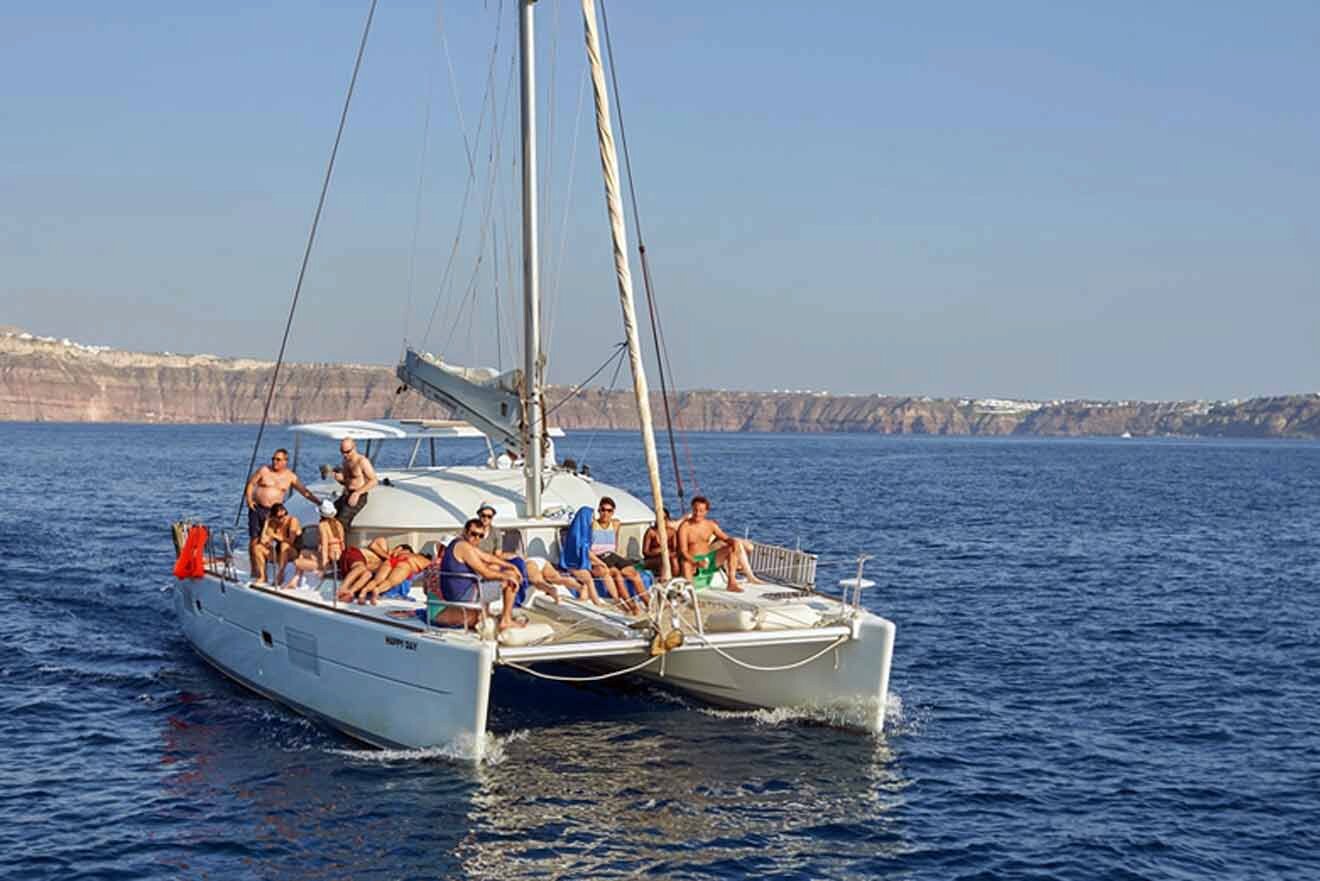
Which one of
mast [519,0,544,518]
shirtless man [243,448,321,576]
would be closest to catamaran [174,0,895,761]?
mast [519,0,544,518]

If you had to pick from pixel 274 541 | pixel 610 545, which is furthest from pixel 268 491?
pixel 610 545

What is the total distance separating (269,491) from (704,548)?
18.6 feet

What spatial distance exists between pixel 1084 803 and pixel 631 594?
5214mm

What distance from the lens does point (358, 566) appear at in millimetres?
14758

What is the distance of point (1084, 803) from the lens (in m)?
12.9

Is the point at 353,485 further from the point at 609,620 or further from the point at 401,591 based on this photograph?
the point at 609,620

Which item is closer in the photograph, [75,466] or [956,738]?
[956,738]

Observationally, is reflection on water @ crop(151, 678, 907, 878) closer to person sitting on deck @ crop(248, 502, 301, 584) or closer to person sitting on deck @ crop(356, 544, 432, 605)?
person sitting on deck @ crop(356, 544, 432, 605)

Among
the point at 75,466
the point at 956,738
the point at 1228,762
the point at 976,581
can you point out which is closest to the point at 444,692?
the point at 956,738

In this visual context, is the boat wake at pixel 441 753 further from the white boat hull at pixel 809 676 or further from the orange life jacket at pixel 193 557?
the orange life jacket at pixel 193 557

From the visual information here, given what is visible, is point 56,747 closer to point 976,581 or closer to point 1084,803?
point 1084,803

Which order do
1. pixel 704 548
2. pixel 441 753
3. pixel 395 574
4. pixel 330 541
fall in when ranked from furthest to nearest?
pixel 330 541 → pixel 704 548 → pixel 395 574 → pixel 441 753

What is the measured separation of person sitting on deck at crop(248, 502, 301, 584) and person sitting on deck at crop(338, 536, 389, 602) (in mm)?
855

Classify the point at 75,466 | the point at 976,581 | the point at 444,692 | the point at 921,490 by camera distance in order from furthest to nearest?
the point at 75,466, the point at 921,490, the point at 976,581, the point at 444,692
